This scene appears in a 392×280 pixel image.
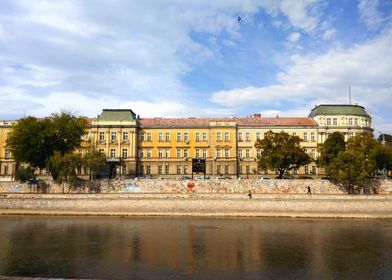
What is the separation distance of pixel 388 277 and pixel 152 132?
66.7m

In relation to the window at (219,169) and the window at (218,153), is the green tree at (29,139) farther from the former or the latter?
the window at (218,153)

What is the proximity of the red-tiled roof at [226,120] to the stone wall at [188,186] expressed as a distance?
2943 centimetres

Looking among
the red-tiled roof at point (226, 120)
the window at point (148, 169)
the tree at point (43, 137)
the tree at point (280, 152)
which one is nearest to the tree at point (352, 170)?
the tree at point (280, 152)

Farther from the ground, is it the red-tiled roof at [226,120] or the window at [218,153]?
the red-tiled roof at [226,120]

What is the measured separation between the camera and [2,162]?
85.9 meters

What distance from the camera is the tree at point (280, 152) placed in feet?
210

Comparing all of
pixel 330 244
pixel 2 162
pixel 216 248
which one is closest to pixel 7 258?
pixel 216 248

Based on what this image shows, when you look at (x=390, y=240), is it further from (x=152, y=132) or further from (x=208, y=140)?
(x=152, y=132)

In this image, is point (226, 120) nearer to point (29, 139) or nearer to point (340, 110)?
point (340, 110)

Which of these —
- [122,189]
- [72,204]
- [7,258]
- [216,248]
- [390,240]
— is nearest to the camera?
[7,258]

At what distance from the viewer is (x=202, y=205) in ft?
169

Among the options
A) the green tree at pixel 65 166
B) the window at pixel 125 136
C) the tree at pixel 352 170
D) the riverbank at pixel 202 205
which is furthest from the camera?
the window at pixel 125 136

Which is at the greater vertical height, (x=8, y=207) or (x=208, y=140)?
(x=208, y=140)

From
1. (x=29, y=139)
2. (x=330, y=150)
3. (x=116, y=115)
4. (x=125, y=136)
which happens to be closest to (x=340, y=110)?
(x=330, y=150)
